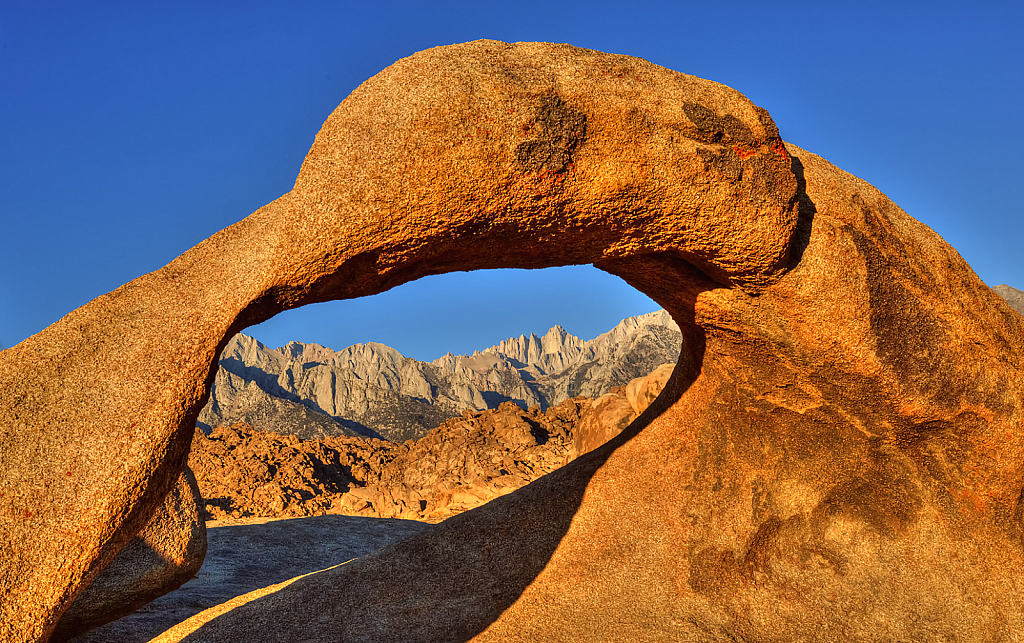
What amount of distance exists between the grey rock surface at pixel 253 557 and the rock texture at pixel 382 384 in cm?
2284

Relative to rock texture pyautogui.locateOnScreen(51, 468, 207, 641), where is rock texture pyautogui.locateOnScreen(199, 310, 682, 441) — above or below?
above

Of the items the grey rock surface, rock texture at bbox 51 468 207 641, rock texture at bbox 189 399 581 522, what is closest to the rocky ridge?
rock texture at bbox 189 399 581 522

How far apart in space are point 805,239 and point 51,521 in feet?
15.1

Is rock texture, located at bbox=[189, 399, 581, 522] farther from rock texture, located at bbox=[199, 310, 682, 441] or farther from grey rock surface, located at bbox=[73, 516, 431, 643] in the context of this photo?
rock texture, located at bbox=[199, 310, 682, 441]

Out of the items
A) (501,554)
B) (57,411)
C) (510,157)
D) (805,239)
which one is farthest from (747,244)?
(57,411)

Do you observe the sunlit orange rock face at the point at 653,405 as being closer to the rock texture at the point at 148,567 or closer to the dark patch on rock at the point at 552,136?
the dark patch on rock at the point at 552,136

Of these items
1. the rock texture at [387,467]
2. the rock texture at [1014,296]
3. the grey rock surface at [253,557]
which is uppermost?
the rock texture at [1014,296]

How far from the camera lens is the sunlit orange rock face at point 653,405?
10.4 ft

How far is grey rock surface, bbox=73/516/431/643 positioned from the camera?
594cm

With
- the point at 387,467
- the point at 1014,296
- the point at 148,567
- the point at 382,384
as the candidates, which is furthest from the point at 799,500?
the point at 382,384

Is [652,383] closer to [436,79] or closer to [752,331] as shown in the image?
[752,331]

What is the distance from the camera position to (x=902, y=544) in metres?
4.84

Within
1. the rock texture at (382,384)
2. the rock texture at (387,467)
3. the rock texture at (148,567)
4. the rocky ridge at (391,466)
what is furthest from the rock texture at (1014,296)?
the rock texture at (382,384)

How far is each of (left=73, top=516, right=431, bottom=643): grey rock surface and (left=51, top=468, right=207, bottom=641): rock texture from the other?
0.29 metres
